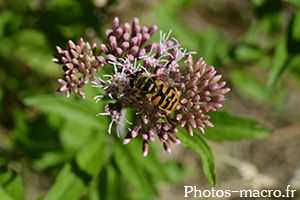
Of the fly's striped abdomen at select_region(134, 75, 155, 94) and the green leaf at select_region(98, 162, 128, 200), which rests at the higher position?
the fly's striped abdomen at select_region(134, 75, 155, 94)

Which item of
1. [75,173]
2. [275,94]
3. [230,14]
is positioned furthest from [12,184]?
[230,14]

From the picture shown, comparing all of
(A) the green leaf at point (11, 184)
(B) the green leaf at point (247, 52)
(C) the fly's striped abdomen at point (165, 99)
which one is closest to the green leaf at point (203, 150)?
(C) the fly's striped abdomen at point (165, 99)

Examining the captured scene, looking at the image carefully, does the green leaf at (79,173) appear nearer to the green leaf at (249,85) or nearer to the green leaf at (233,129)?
the green leaf at (233,129)

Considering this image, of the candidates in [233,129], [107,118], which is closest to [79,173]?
[107,118]

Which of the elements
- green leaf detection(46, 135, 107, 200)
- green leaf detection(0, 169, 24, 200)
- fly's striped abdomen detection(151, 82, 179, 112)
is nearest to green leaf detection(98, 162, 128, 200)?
green leaf detection(46, 135, 107, 200)

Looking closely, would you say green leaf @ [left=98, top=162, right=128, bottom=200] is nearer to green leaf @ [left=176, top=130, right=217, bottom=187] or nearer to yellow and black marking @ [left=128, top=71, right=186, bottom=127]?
green leaf @ [left=176, top=130, right=217, bottom=187]

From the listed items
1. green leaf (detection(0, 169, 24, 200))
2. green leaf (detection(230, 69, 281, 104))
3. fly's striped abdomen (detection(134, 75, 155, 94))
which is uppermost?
green leaf (detection(230, 69, 281, 104))

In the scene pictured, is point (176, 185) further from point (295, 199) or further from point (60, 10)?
point (60, 10)
